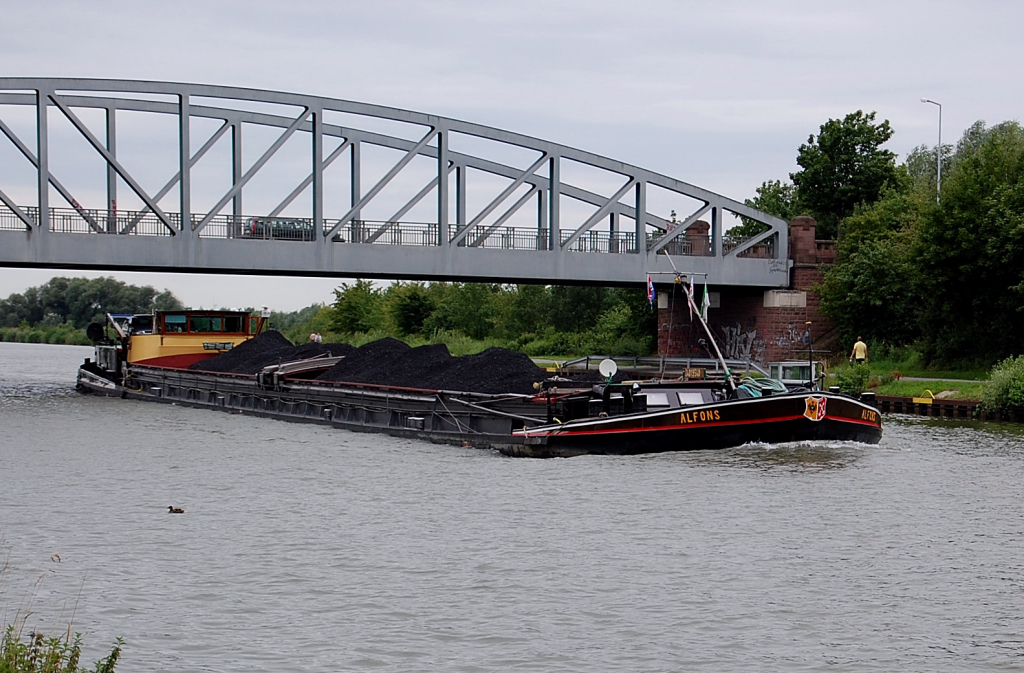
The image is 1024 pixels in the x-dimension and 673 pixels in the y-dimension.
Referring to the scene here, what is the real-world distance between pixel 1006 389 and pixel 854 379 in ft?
19.7

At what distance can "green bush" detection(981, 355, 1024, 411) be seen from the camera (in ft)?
114

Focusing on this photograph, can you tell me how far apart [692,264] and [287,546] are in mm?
41502

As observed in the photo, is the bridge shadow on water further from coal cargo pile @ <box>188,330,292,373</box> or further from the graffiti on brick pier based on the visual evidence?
the graffiti on brick pier

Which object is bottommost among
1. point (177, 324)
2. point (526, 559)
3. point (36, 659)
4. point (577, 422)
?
point (526, 559)

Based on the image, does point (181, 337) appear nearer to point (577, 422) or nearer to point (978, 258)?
point (577, 422)

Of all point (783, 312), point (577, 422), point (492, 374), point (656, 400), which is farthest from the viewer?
point (783, 312)

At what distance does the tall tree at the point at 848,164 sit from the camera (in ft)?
216

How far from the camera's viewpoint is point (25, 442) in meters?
30.5

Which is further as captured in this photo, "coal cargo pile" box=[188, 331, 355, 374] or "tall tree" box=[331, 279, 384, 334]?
"tall tree" box=[331, 279, 384, 334]

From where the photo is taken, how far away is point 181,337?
4931 cm

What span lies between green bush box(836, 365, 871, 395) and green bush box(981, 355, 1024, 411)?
478 cm

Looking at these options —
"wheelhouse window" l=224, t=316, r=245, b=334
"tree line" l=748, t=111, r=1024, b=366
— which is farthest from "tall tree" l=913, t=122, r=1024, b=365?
"wheelhouse window" l=224, t=316, r=245, b=334

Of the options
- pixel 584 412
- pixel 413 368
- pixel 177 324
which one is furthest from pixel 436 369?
pixel 177 324

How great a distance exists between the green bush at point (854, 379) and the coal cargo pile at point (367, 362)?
13993 millimetres
